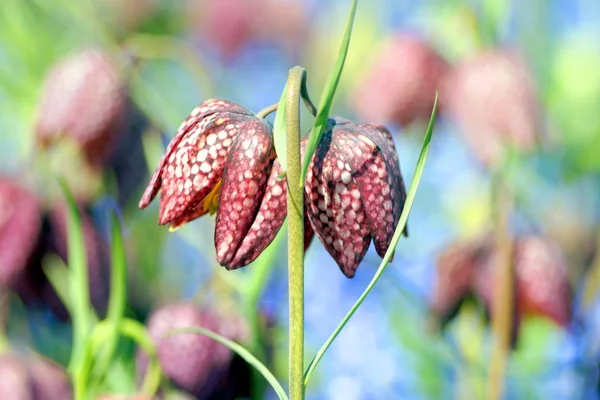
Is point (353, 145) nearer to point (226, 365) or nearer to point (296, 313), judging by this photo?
point (296, 313)

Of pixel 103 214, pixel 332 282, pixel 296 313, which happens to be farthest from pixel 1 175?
pixel 296 313

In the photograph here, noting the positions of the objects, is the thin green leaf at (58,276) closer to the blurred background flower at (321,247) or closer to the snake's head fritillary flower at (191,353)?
the blurred background flower at (321,247)

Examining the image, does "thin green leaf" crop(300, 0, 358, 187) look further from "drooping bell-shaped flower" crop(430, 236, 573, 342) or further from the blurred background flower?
"drooping bell-shaped flower" crop(430, 236, 573, 342)

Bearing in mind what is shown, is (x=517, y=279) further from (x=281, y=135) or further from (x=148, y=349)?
(x=281, y=135)

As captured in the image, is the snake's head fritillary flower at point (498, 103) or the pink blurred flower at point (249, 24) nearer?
the snake's head fritillary flower at point (498, 103)

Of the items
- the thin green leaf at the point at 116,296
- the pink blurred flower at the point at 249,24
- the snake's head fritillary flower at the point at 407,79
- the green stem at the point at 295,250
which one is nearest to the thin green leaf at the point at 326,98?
the green stem at the point at 295,250

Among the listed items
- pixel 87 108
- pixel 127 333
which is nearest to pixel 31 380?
pixel 127 333

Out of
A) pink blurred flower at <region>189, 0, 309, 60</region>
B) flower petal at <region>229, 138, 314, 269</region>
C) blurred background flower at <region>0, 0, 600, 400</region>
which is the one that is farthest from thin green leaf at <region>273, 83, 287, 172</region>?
pink blurred flower at <region>189, 0, 309, 60</region>
